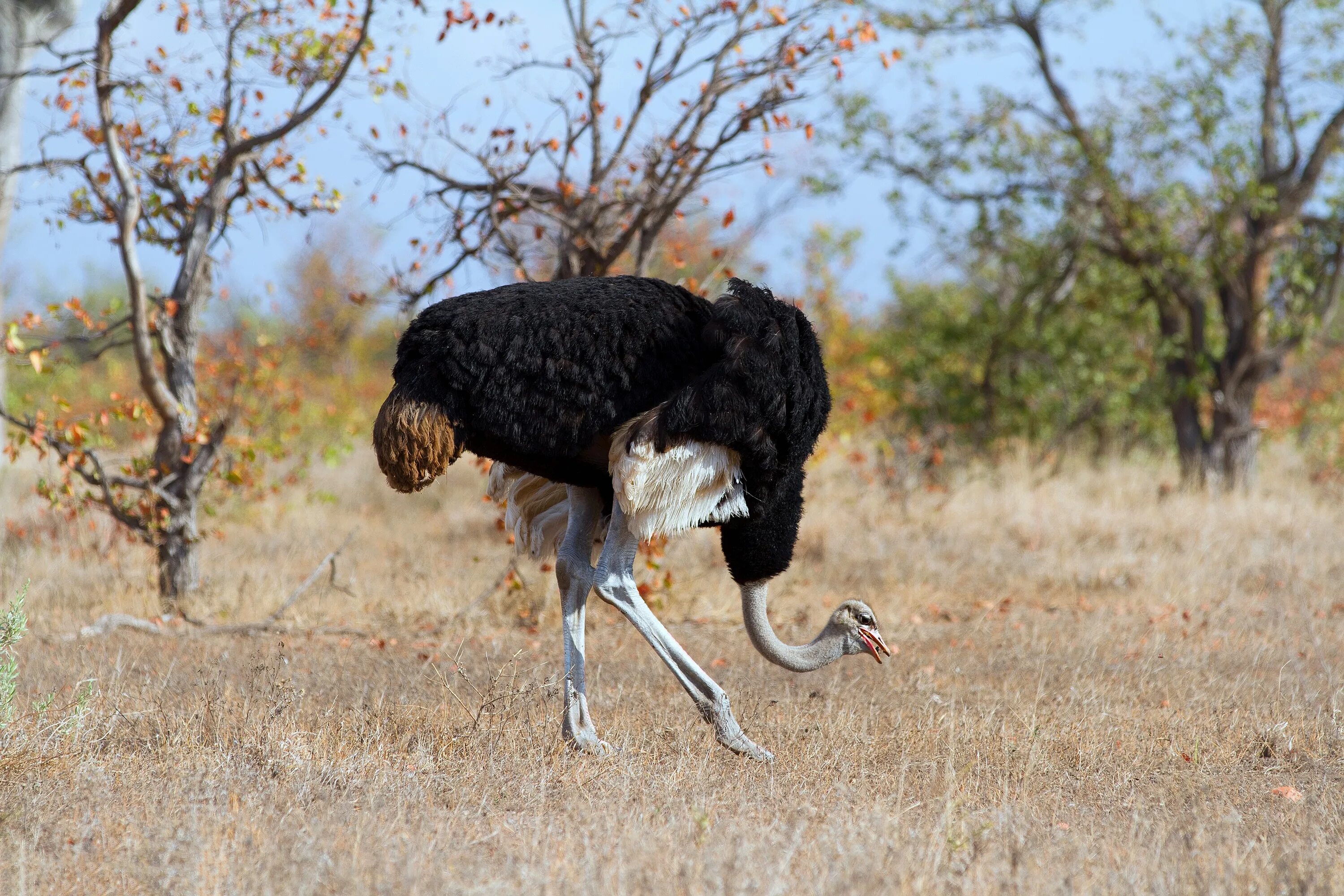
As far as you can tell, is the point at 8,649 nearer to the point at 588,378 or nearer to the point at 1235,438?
the point at 588,378

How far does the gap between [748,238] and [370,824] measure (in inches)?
271

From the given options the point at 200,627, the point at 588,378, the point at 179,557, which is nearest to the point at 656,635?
the point at 588,378

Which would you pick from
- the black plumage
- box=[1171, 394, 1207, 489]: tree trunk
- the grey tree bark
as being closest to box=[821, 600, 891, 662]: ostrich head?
the black plumage

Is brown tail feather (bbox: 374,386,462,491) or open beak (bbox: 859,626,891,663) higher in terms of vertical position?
brown tail feather (bbox: 374,386,462,491)

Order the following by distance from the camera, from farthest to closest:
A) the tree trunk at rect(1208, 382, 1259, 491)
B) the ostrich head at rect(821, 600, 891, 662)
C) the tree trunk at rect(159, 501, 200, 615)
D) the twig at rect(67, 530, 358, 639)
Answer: the tree trunk at rect(1208, 382, 1259, 491)
the tree trunk at rect(159, 501, 200, 615)
the twig at rect(67, 530, 358, 639)
the ostrich head at rect(821, 600, 891, 662)

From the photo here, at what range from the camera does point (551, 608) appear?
7.15 metres

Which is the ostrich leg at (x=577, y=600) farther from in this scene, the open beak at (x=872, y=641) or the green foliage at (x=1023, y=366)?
the green foliage at (x=1023, y=366)

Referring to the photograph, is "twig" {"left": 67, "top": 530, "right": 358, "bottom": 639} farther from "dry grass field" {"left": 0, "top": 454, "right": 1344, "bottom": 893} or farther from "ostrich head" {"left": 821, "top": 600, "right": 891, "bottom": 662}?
"ostrich head" {"left": 821, "top": 600, "right": 891, "bottom": 662}

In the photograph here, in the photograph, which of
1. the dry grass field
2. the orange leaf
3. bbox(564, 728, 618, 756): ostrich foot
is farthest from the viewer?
bbox(564, 728, 618, 756): ostrich foot

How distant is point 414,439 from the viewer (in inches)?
155

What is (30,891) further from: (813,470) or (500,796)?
(813,470)

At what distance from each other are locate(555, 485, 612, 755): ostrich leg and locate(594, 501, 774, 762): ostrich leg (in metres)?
0.14

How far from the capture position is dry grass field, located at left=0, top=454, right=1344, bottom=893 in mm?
3139

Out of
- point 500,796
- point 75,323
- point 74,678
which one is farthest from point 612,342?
point 75,323
